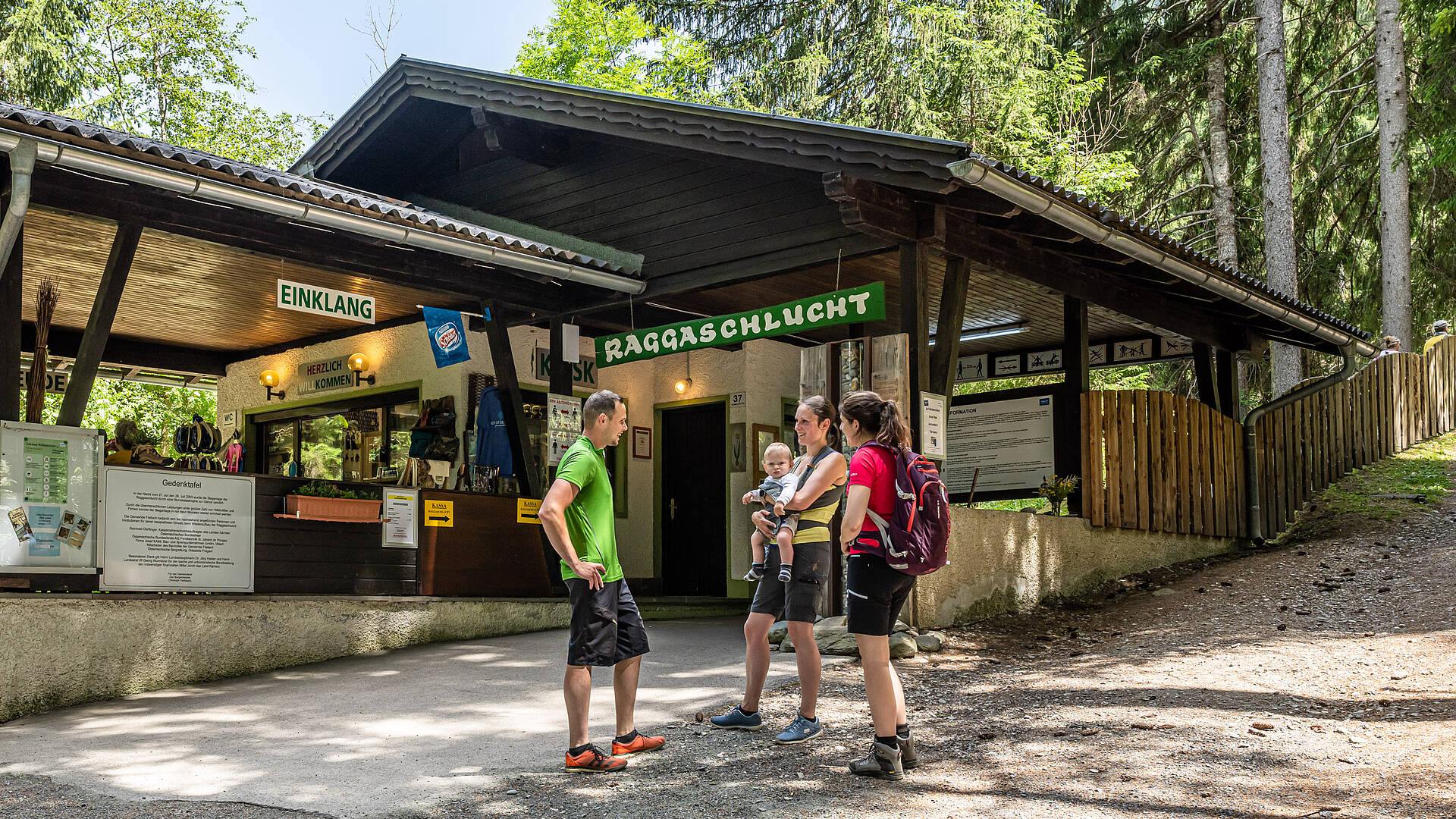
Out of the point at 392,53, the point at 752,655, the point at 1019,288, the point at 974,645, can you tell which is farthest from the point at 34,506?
the point at 392,53

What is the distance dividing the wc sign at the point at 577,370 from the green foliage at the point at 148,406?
15.1 metres

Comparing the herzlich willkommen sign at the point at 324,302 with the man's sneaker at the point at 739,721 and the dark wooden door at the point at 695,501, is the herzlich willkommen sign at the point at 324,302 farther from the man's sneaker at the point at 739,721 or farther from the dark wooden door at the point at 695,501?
the man's sneaker at the point at 739,721

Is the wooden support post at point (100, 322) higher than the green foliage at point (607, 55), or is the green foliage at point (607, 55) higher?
the green foliage at point (607, 55)

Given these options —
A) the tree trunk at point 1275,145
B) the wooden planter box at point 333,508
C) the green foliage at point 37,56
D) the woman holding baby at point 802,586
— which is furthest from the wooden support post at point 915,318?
the green foliage at point 37,56

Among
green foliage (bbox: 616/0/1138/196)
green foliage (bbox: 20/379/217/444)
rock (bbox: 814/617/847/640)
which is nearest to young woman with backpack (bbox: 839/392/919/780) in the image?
rock (bbox: 814/617/847/640)

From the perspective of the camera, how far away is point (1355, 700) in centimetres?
600

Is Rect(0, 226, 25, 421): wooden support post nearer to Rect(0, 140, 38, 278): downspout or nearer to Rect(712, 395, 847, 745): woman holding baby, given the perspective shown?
Rect(0, 140, 38, 278): downspout

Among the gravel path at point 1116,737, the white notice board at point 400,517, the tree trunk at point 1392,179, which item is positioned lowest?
the gravel path at point 1116,737

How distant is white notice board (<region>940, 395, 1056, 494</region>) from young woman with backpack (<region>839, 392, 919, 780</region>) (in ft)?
21.8

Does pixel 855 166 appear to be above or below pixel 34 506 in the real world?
above

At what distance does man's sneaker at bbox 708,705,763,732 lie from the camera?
555 centimetres

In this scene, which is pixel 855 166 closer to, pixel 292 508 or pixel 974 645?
pixel 974 645

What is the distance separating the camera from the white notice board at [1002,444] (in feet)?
37.4

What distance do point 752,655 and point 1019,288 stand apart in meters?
6.28
